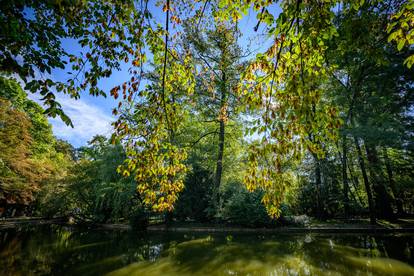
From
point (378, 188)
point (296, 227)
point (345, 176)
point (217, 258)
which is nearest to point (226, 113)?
point (217, 258)

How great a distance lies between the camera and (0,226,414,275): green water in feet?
19.6

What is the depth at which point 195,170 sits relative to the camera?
16.9 m

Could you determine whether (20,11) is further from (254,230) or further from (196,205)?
(196,205)

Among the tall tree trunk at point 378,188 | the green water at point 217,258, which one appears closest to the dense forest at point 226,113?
the tall tree trunk at point 378,188

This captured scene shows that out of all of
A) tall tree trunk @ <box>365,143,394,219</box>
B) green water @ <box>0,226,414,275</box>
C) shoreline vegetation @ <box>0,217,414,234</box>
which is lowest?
green water @ <box>0,226,414,275</box>

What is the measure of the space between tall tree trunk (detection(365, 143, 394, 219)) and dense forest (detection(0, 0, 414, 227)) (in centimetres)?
10

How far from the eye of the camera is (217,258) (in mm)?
7305

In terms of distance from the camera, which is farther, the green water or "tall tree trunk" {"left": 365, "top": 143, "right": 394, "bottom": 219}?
"tall tree trunk" {"left": 365, "top": 143, "right": 394, "bottom": 219}

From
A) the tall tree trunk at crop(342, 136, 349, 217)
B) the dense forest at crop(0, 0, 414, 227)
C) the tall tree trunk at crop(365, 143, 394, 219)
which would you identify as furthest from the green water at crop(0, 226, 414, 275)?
the tall tree trunk at crop(342, 136, 349, 217)

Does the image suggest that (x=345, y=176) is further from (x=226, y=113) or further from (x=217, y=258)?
(x=217, y=258)

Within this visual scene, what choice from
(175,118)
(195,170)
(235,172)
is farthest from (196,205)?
(175,118)

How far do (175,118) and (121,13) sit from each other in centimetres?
155

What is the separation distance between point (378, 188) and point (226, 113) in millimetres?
13814

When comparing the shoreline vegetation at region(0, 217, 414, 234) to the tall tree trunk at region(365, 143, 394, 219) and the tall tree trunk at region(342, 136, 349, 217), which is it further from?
the tall tree trunk at region(342, 136, 349, 217)
